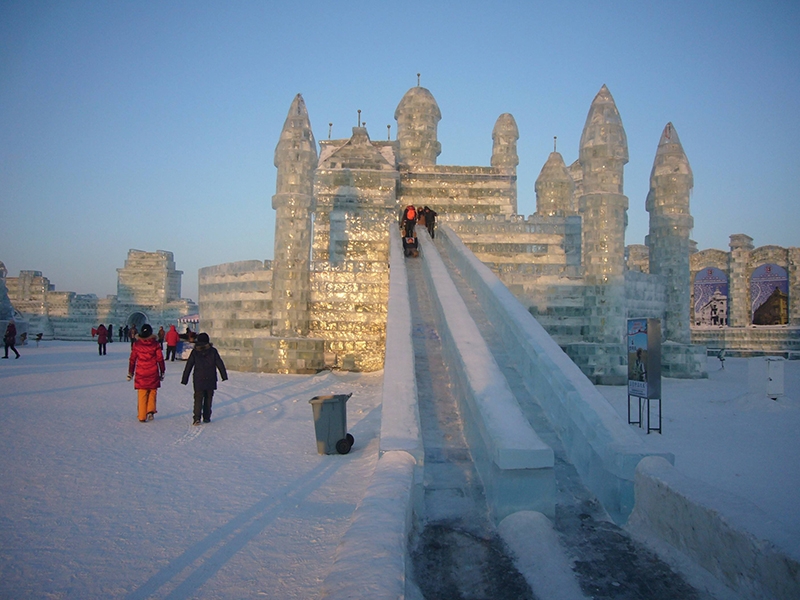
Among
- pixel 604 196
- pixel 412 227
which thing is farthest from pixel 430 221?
pixel 604 196

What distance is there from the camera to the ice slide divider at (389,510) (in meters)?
2.77

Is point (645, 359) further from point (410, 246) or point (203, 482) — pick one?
point (410, 246)

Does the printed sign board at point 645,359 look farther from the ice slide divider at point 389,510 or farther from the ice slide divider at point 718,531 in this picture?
the ice slide divider at point 718,531

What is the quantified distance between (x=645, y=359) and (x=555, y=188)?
21.6 metres

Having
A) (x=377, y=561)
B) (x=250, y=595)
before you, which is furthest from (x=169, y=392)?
(x=377, y=561)

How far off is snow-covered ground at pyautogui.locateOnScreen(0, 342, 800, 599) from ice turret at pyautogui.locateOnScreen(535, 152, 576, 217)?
18662 mm

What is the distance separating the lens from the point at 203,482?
5711mm

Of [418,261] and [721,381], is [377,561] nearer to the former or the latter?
[418,261]

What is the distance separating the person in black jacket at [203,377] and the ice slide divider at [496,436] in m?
3.87

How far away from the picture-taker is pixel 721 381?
1584 cm

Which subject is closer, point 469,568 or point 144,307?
point 469,568

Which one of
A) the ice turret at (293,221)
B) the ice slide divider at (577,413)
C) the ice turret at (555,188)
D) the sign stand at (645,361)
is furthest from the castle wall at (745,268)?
the ice slide divider at (577,413)

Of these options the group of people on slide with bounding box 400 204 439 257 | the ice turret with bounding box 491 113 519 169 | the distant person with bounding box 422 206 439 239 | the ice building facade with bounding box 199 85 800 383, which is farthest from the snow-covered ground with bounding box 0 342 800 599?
the ice turret with bounding box 491 113 519 169

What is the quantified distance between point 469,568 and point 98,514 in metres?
3.21
